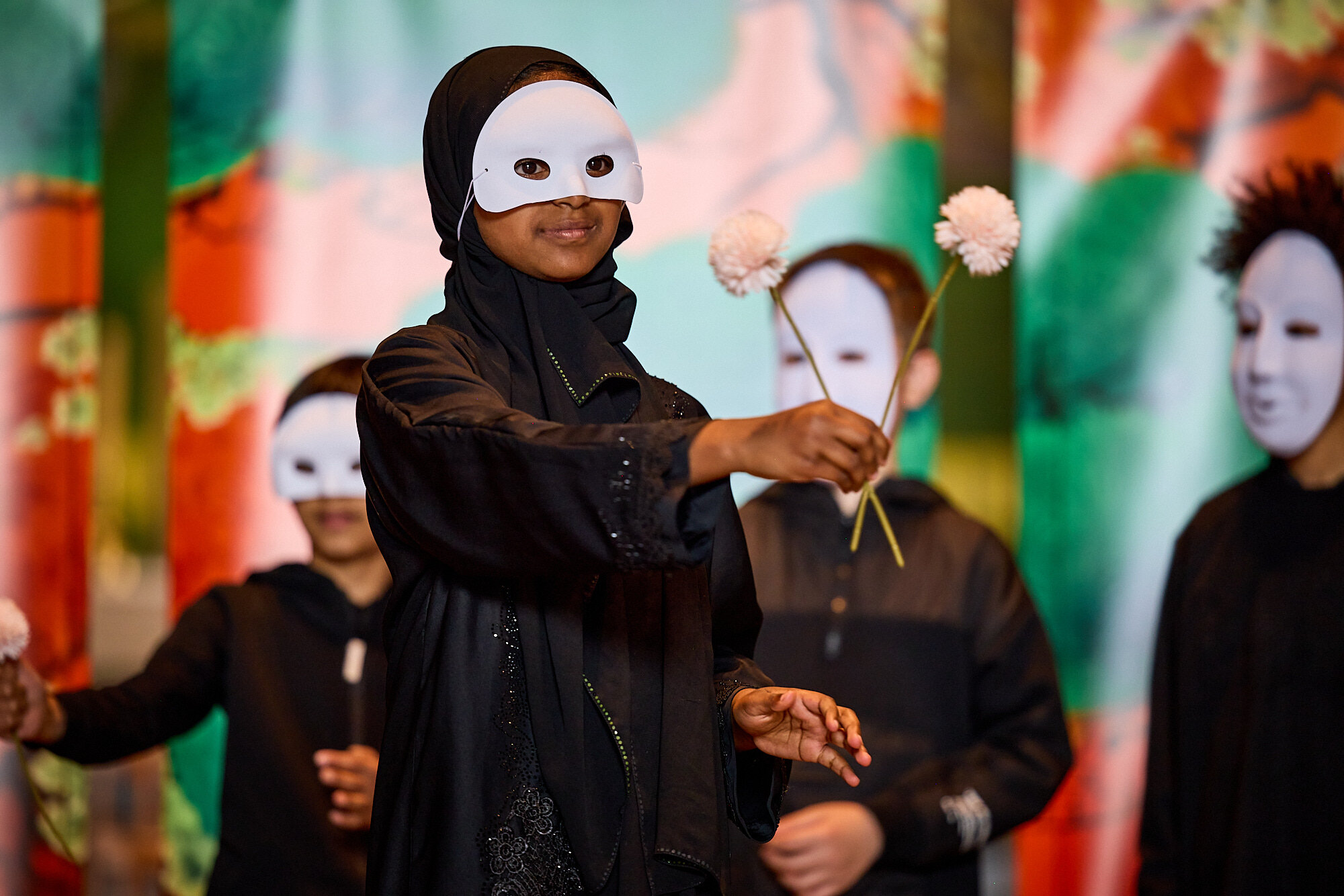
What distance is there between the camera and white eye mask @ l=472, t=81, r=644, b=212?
1362 mm

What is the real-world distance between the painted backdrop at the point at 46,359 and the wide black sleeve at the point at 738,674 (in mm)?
1903

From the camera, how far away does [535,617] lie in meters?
1.26

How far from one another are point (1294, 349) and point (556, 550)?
73.2 inches

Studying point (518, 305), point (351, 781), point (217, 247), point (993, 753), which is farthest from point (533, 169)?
point (217, 247)

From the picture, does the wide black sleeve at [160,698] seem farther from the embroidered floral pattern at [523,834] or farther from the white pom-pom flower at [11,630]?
the embroidered floral pattern at [523,834]

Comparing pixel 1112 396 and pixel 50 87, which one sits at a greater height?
pixel 50 87

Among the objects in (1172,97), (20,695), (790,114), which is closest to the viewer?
(20,695)

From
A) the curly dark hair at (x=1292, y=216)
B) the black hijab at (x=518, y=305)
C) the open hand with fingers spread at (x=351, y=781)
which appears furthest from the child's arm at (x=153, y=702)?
the curly dark hair at (x=1292, y=216)

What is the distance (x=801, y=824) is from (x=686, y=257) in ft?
4.03

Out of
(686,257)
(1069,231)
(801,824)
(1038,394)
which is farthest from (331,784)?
(1069,231)

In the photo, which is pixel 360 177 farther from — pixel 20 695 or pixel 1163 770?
pixel 1163 770

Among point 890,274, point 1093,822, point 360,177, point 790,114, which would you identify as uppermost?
point 790,114

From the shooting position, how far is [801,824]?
228 cm

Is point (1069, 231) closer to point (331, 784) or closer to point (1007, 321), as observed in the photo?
point (1007, 321)
